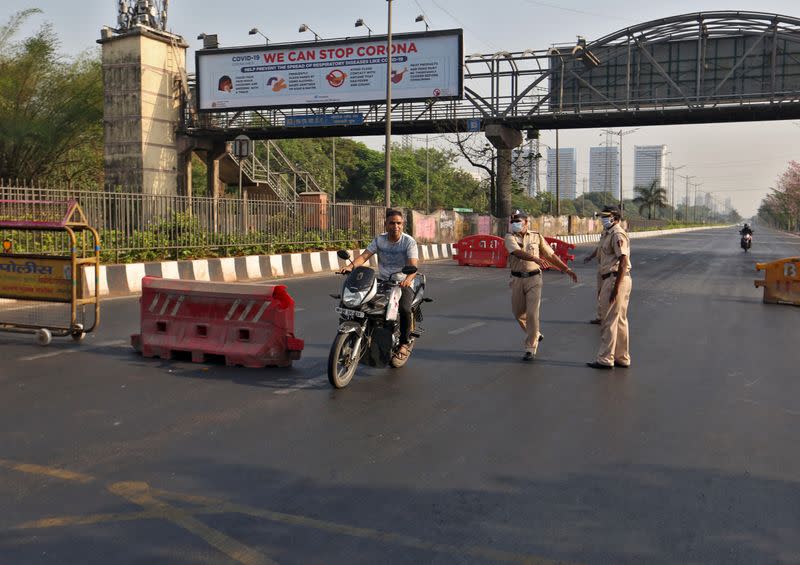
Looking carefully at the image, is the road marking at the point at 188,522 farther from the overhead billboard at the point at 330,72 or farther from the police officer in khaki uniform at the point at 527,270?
the overhead billboard at the point at 330,72

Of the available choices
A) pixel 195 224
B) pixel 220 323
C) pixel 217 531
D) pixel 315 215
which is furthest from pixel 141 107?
pixel 217 531

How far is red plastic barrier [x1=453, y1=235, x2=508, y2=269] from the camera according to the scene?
90.1 feet

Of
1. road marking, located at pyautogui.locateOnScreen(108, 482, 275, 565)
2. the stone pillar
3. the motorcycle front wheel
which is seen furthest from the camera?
the stone pillar

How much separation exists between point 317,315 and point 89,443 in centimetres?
739

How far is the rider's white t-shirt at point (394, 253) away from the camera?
8.00m

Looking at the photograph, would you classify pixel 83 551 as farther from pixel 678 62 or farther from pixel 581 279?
pixel 678 62

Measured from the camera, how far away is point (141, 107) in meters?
38.1

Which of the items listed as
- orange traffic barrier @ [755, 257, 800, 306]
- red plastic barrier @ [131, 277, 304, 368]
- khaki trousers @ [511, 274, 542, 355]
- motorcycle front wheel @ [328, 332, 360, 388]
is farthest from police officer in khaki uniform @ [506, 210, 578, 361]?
orange traffic barrier @ [755, 257, 800, 306]

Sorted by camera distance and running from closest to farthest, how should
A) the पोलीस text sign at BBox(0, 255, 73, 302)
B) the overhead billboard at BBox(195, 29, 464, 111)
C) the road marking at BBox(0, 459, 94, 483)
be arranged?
1. the road marking at BBox(0, 459, 94, 483)
2. the पोलीस text sign at BBox(0, 255, 73, 302)
3. the overhead billboard at BBox(195, 29, 464, 111)

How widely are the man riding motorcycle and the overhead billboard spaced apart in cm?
2994

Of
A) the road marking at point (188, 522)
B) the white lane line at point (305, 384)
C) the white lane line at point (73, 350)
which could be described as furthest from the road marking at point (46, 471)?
the white lane line at point (73, 350)

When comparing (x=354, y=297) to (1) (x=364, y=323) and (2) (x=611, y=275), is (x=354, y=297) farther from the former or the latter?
(2) (x=611, y=275)

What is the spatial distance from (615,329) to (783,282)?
30.6ft

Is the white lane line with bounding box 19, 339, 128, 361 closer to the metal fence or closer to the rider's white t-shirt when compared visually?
the rider's white t-shirt
